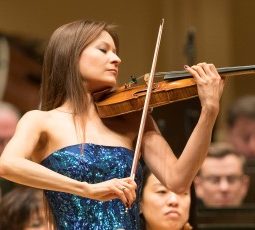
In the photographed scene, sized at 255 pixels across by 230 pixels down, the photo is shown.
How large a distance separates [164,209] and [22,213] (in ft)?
2.04

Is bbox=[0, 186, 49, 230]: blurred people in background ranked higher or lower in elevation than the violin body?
lower

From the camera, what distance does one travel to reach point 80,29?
Answer: 2.49 m

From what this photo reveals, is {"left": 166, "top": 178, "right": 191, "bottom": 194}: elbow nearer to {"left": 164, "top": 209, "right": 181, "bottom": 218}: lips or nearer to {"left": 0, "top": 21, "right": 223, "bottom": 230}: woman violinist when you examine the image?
{"left": 0, "top": 21, "right": 223, "bottom": 230}: woman violinist

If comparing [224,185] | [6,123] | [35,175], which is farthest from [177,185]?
[6,123]

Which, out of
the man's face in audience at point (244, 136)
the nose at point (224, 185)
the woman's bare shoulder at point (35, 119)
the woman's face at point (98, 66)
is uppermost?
the man's face in audience at point (244, 136)

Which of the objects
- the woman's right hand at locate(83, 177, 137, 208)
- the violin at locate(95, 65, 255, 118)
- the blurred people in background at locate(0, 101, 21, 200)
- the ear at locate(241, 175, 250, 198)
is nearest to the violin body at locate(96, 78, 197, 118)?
the violin at locate(95, 65, 255, 118)

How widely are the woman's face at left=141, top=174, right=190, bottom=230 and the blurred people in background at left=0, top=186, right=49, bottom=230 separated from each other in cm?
46

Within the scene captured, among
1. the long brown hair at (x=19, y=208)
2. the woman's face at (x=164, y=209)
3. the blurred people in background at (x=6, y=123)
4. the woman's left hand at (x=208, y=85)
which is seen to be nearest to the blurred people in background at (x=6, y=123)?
the blurred people in background at (x=6, y=123)

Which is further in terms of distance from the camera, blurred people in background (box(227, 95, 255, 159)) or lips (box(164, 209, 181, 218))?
blurred people in background (box(227, 95, 255, 159))

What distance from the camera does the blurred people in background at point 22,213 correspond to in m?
3.42

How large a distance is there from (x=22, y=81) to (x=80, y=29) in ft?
11.4

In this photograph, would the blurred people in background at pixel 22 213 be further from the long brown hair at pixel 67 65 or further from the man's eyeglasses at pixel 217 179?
the man's eyeglasses at pixel 217 179

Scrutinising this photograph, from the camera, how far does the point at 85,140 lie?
2.45m

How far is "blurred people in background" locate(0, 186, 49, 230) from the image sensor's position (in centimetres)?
342
